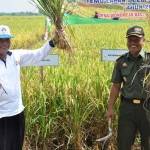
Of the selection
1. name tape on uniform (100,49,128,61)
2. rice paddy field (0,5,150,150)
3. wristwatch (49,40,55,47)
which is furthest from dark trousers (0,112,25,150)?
name tape on uniform (100,49,128,61)

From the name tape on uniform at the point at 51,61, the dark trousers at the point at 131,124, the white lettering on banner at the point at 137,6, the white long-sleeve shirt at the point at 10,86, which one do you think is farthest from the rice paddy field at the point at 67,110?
the white long-sleeve shirt at the point at 10,86

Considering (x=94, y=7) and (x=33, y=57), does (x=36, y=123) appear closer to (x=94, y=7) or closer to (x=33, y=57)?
(x=33, y=57)

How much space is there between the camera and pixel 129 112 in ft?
13.4

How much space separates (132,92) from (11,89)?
110 centimetres

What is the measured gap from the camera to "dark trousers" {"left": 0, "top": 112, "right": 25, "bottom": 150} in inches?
152

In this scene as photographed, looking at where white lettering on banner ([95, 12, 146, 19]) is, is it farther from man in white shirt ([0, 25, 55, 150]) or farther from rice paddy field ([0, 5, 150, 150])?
man in white shirt ([0, 25, 55, 150])

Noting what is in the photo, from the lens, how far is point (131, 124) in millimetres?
4129

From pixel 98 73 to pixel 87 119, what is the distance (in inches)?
23.6

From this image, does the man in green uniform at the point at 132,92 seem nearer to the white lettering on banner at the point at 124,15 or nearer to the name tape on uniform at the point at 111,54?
the name tape on uniform at the point at 111,54

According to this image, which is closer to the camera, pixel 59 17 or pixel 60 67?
pixel 59 17

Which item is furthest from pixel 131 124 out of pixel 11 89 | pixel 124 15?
pixel 124 15

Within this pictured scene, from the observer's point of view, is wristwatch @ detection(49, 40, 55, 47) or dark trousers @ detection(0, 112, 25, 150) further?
wristwatch @ detection(49, 40, 55, 47)

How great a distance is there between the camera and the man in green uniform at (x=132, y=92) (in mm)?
4020

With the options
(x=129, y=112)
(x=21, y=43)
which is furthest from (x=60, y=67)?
(x=129, y=112)
